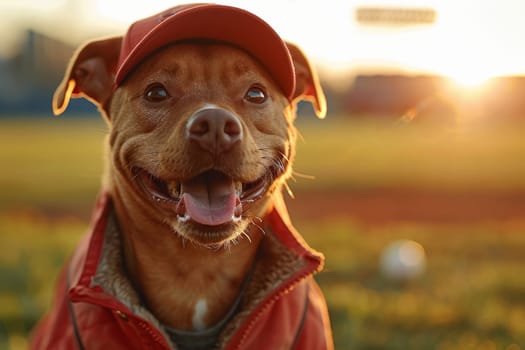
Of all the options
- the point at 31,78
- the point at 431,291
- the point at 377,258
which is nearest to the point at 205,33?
the point at 431,291

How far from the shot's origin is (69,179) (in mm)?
14555

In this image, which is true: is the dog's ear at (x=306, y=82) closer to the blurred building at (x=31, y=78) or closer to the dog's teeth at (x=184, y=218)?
the dog's teeth at (x=184, y=218)

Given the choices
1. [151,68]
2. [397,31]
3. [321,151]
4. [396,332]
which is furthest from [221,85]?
[321,151]

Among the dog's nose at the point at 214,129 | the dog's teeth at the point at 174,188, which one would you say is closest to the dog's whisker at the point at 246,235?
the dog's teeth at the point at 174,188

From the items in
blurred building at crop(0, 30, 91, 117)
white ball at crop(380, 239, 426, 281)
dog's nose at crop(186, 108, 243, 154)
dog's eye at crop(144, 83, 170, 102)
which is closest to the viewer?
dog's nose at crop(186, 108, 243, 154)

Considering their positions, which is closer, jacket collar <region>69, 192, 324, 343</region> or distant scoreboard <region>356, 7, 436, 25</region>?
jacket collar <region>69, 192, 324, 343</region>

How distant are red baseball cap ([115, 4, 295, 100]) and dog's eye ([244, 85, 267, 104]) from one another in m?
0.11

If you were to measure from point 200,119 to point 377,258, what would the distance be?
14.2ft

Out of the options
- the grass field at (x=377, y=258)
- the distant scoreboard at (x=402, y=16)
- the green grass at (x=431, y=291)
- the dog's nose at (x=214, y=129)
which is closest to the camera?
the dog's nose at (x=214, y=129)

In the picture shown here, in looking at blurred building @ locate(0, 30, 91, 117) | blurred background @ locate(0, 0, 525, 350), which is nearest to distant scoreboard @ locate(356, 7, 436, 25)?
blurred background @ locate(0, 0, 525, 350)

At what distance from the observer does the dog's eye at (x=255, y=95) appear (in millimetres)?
3213

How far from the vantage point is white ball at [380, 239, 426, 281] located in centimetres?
609

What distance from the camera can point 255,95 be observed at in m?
3.22

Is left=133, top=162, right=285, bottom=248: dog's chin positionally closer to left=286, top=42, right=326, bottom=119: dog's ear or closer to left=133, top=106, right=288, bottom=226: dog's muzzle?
left=133, top=106, right=288, bottom=226: dog's muzzle
